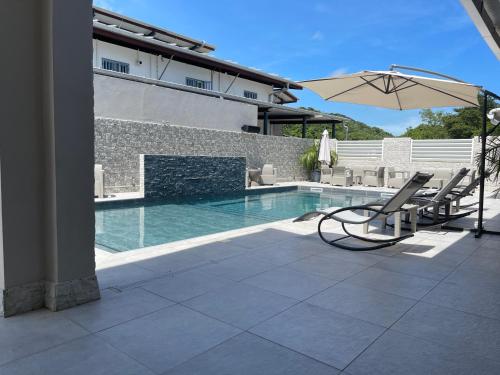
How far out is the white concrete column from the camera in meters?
2.89

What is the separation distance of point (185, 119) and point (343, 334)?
51.2 feet

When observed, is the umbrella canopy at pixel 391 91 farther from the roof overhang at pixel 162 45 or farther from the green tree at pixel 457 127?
the green tree at pixel 457 127

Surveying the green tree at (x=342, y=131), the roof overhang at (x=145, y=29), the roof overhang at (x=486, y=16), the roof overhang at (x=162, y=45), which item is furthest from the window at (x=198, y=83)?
the green tree at (x=342, y=131)

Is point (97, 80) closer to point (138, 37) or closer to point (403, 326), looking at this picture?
point (138, 37)

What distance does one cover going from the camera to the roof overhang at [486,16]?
5336 millimetres

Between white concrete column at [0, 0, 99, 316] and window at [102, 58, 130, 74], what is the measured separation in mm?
16063

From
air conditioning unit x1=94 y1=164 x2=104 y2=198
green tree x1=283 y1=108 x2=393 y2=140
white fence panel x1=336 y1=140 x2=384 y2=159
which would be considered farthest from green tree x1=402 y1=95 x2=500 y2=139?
air conditioning unit x1=94 y1=164 x2=104 y2=198

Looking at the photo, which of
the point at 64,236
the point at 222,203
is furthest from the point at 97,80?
the point at 64,236

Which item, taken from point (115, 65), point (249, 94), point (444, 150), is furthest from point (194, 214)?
point (249, 94)

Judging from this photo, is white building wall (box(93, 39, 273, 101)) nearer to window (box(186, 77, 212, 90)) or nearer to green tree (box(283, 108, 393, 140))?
window (box(186, 77, 212, 90))

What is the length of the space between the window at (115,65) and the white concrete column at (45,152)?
16.1 metres

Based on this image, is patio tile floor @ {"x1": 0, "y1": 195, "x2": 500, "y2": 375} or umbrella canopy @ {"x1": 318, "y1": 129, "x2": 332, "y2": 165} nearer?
patio tile floor @ {"x1": 0, "y1": 195, "x2": 500, "y2": 375}

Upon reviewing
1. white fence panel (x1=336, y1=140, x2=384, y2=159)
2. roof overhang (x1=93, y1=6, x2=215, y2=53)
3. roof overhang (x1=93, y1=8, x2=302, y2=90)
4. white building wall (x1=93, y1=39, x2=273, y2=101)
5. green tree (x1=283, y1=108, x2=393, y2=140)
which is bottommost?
white fence panel (x1=336, y1=140, x2=384, y2=159)

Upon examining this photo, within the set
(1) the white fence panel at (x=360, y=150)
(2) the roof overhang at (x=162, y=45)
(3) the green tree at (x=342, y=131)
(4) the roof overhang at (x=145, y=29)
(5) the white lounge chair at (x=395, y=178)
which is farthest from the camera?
(3) the green tree at (x=342, y=131)
